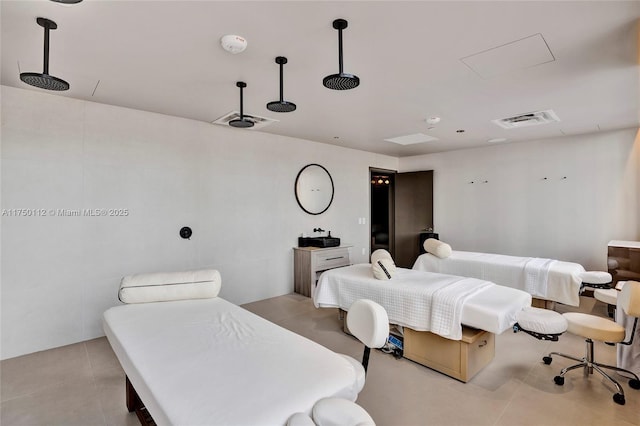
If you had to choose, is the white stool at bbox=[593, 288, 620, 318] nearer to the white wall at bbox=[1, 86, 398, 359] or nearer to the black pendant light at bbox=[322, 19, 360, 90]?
the black pendant light at bbox=[322, 19, 360, 90]

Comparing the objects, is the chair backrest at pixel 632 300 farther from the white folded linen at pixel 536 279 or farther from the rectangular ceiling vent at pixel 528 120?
the rectangular ceiling vent at pixel 528 120

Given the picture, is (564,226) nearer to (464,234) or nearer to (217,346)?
(464,234)

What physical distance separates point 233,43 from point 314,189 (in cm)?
334

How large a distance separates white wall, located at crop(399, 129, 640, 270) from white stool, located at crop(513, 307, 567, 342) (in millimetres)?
3197

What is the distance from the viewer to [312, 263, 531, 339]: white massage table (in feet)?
7.91

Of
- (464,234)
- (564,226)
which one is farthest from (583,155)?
(464,234)

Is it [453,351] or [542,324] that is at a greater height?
[542,324]

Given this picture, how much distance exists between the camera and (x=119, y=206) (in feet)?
11.2

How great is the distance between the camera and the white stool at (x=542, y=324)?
7.52 ft

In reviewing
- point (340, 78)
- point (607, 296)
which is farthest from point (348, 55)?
point (607, 296)

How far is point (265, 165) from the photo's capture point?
15.3ft

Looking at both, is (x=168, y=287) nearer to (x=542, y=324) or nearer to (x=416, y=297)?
(x=416, y=297)

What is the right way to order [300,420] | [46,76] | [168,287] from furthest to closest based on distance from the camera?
1. [168,287]
2. [46,76]
3. [300,420]

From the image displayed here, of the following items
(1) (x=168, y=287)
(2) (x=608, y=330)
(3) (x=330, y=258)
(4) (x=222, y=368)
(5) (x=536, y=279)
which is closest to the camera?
(4) (x=222, y=368)
